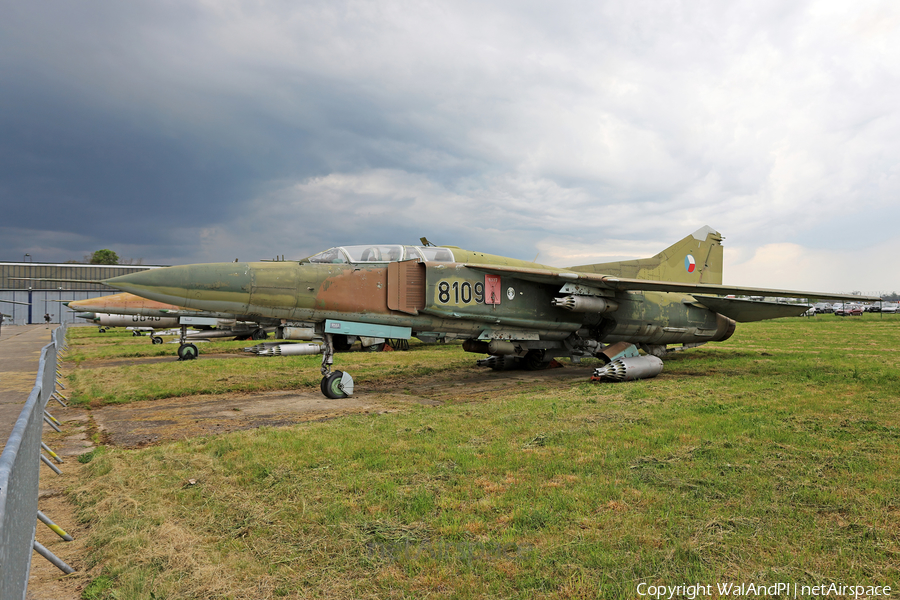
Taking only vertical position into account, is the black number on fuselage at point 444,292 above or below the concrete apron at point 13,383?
above

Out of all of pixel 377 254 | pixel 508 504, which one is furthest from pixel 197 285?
pixel 508 504

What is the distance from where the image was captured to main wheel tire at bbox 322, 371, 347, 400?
31.2 feet

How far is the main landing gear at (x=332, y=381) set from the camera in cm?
952

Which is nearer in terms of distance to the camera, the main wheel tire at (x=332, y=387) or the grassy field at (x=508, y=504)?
the grassy field at (x=508, y=504)

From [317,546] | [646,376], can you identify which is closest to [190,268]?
[317,546]

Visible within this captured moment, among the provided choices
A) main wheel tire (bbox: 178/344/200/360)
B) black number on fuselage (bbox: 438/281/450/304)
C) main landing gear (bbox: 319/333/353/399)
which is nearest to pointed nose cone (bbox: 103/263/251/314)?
main landing gear (bbox: 319/333/353/399)

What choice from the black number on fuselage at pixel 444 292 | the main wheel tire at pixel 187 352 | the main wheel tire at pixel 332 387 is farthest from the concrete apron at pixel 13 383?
the black number on fuselage at pixel 444 292

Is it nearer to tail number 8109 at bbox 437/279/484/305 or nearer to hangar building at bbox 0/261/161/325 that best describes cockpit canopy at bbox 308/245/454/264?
tail number 8109 at bbox 437/279/484/305

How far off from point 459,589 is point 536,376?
412 inches

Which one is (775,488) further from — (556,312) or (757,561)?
(556,312)

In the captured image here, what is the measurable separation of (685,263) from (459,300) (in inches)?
384

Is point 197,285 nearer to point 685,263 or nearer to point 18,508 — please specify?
point 18,508

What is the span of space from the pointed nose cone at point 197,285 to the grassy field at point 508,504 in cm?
308

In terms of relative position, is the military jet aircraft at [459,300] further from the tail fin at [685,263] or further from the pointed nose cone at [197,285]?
the tail fin at [685,263]
